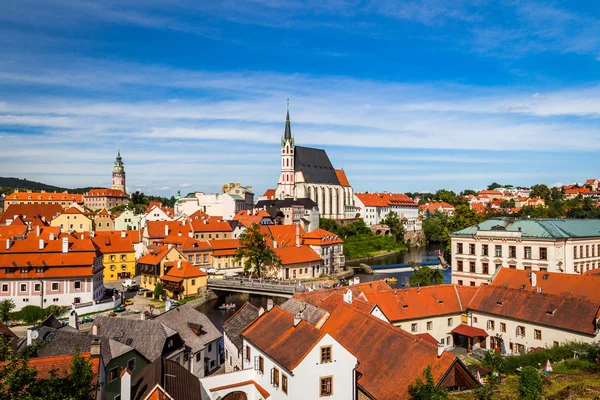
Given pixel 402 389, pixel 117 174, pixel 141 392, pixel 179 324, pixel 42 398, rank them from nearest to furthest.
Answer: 1. pixel 42 398
2. pixel 402 389
3. pixel 141 392
4. pixel 179 324
5. pixel 117 174

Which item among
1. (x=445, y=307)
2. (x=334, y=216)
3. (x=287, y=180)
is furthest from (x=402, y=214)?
(x=445, y=307)

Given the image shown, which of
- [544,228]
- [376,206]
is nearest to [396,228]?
[376,206]

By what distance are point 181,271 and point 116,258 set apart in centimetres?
1239

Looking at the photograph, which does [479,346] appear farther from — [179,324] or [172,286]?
[172,286]

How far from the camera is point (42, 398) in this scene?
42.7 feet

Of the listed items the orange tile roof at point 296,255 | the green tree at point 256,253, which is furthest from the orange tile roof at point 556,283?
the orange tile roof at point 296,255

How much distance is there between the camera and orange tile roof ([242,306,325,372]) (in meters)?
20.5

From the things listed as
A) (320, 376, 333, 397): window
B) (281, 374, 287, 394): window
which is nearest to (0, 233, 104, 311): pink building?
(281, 374, 287, 394): window

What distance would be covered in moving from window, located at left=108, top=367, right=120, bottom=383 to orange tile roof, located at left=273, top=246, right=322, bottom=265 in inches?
1604

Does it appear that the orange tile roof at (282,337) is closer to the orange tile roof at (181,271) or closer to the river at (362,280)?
the river at (362,280)

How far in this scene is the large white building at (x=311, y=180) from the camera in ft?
422

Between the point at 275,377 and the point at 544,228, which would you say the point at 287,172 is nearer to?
the point at 544,228

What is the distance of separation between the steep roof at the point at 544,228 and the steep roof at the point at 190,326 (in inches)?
1100

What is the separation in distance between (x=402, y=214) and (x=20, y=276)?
385 feet
